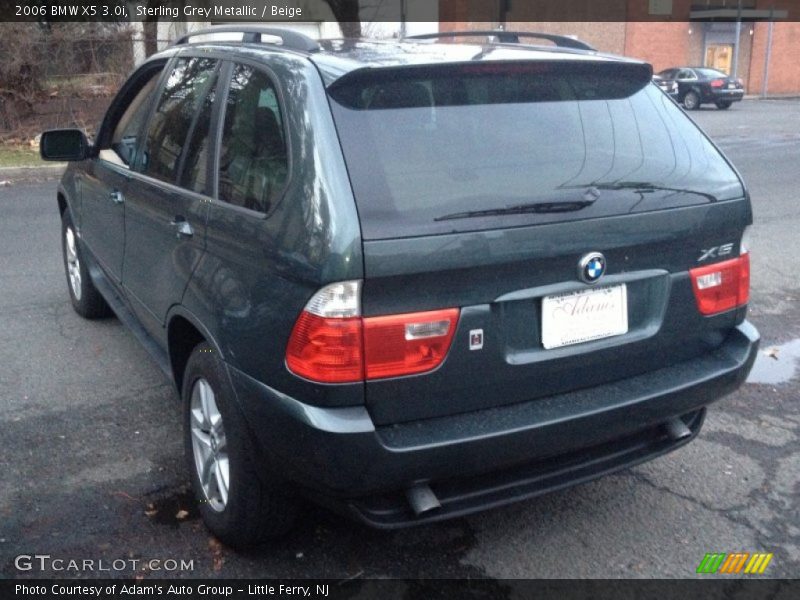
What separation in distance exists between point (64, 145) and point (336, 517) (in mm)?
2740

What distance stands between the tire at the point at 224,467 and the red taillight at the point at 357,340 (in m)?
0.45

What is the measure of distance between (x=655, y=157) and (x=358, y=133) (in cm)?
116

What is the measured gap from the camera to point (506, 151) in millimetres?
2938

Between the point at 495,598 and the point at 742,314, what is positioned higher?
the point at 742,314

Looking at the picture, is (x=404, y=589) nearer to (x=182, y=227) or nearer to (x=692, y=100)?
(x=182, y=227)

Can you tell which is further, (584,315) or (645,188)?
(645,188)

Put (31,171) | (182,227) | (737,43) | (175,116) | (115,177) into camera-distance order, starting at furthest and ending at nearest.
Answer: (737,43) → (31,171) → (115,177) → (175,116) → (182,227)

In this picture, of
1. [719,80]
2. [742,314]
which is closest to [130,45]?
[742,314]

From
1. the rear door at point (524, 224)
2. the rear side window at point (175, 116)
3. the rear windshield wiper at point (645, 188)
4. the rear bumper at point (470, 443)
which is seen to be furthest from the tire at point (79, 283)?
the rear windshield wiper at point (645, 188)

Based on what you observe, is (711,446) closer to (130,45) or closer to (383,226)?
(383,226)

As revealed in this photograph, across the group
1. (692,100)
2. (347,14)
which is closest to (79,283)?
(347,14)

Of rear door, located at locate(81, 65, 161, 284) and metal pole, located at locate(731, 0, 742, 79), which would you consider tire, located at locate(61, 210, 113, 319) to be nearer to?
rear door, located at locate(81, 65, 161, 284)

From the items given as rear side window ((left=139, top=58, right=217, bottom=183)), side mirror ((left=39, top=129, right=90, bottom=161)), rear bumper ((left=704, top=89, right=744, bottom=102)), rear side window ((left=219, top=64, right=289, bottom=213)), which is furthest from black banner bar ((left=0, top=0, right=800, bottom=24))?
rear side window ((left=219, top=64, right=289, bottom=213))

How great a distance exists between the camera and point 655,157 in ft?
10.6
